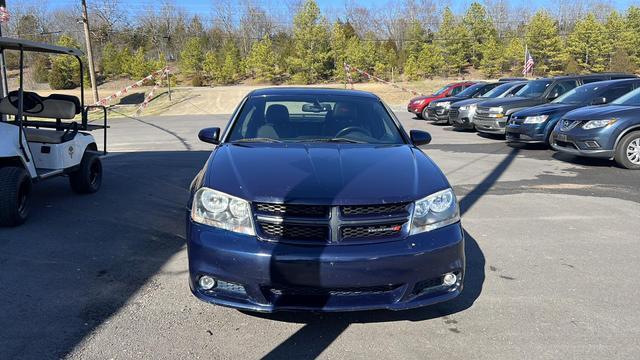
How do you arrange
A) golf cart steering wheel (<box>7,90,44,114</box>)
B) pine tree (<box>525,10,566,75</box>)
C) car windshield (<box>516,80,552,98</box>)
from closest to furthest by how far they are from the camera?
1. golf cart steering wheel (<box>7,90,44,114</box>)
2. car windshield (<box>516,80,552,98</box>)
3. pine tree (<box>525,10,566,75</box>)

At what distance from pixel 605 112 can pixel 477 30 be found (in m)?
47.8

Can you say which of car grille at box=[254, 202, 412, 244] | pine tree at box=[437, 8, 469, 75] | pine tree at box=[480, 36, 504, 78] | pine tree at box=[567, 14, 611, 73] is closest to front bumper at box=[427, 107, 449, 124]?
car grille at box=[254, 202, 412, 244]

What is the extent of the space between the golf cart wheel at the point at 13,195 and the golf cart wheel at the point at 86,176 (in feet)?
4.61

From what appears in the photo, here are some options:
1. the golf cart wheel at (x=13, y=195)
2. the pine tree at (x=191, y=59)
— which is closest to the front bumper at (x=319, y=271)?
the golf cart wheel at (x=13, y=195)

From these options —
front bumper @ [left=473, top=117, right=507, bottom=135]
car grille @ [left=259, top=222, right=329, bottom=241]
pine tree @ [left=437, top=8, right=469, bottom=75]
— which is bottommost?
front bumper @ [left=473, top=117, right=507, bottom=135]

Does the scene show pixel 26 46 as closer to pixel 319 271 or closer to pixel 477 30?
pixel 319 271

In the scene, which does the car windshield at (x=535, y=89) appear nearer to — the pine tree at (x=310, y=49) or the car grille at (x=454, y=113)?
the car grille at (x=454, y=113)

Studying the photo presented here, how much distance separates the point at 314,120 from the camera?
15.9 ft

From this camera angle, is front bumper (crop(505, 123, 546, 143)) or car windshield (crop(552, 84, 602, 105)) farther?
car windshield (crop(552, 84, 602, 105))

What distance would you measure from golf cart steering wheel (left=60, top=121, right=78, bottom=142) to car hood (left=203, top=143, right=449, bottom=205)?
3.96m

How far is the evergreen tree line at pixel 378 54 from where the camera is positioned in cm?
4666

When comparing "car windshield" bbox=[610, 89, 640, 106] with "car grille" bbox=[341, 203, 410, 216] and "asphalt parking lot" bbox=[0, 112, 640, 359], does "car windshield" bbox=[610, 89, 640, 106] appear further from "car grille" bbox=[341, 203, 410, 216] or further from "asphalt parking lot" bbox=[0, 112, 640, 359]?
"car grille" bbox=[341, 203, 410, 216]

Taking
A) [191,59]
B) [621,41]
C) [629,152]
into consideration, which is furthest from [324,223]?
[621,41]

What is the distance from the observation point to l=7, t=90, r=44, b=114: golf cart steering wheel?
7057mm
